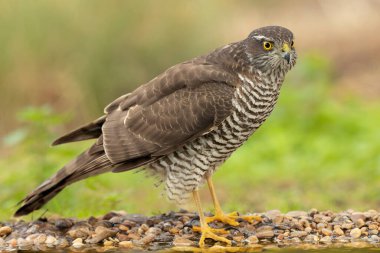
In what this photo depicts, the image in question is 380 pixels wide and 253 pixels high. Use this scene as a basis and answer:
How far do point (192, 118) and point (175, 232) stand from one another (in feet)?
3.06

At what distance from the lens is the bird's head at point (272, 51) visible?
669cm

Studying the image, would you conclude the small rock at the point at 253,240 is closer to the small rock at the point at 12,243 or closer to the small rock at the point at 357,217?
the small rock at the point at 357,217

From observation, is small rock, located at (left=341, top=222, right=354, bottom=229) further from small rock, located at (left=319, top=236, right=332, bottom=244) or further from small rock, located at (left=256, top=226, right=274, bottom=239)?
small rock, located at (left=256, top=226, right=274, bottom=239)

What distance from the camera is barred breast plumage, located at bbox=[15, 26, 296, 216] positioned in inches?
259

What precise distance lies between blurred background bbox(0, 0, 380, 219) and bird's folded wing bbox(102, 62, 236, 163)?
59.6 inches

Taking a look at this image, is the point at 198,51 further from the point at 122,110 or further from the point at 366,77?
the point at 122,110

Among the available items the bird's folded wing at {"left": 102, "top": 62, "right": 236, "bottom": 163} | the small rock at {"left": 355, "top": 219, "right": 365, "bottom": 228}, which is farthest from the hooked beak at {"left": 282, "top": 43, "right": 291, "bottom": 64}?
the small rock at {"left": 355, "top": 219, "right": 365, "bottom": 228}

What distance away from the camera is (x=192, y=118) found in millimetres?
6645

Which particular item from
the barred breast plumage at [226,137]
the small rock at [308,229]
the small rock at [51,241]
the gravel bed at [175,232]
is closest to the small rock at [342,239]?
the gravel bed at [175,232]

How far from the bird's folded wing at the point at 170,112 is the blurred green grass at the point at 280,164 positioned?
2.39 ft

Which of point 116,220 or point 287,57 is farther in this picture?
point 116,220

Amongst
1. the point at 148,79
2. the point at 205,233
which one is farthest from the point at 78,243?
the point at 148,79

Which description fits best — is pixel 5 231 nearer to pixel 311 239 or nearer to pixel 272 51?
pixel 311 239

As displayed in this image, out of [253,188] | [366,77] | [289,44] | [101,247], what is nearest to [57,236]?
[101,247]
